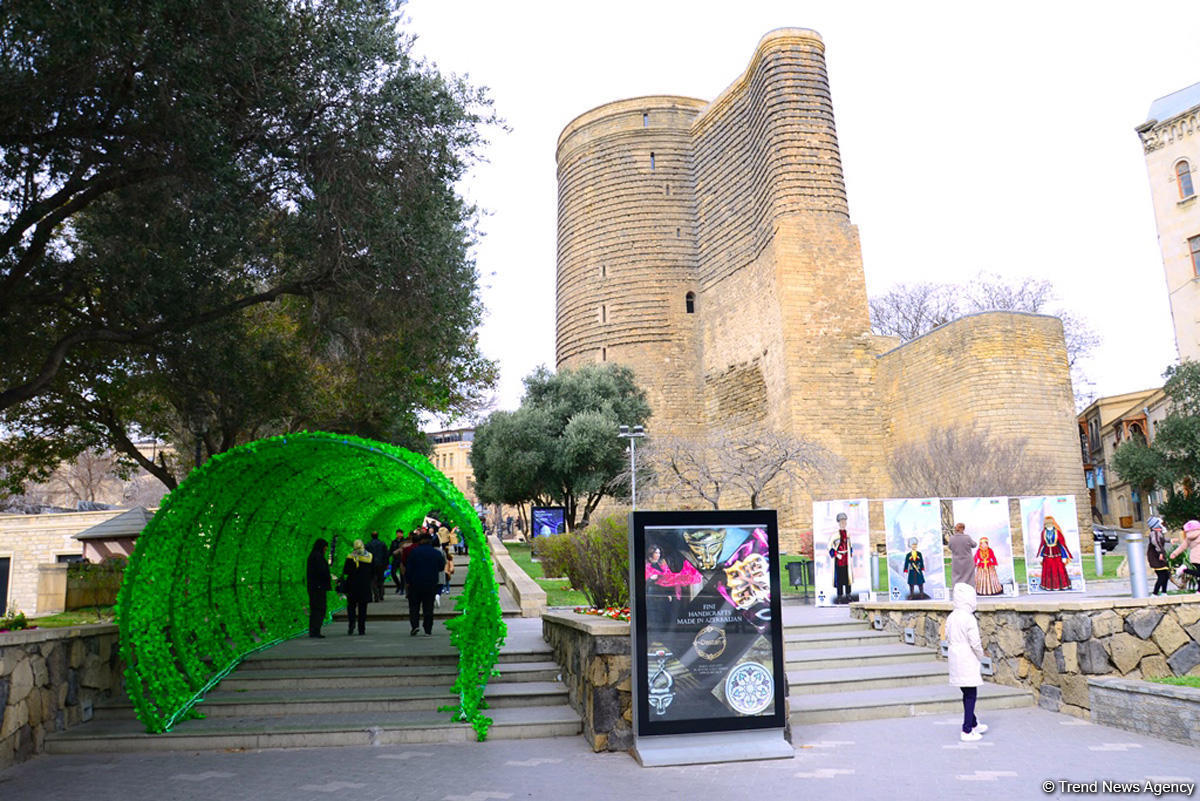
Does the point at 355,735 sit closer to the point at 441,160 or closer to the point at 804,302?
the point at 441,160

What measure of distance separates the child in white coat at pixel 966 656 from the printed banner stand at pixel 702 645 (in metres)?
1.59

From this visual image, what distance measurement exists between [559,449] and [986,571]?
21.9m

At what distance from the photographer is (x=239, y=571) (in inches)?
397

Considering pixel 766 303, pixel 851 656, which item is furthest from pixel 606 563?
pixel 766 303

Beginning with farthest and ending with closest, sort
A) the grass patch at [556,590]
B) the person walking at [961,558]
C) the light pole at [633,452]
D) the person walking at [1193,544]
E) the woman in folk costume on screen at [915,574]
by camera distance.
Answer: the light pole at [633,452]
the grass patch at [556,590]
the woman in folk costume on screen at [915,574]
the person walking at [961,558]
the person walking at [1193,544]

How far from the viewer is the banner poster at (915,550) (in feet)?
45.6

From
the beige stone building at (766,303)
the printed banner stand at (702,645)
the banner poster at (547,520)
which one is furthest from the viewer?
the banner poster at (547,520)

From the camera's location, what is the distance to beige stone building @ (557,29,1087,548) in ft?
94.8

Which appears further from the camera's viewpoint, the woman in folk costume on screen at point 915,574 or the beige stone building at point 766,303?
the beige stone building at point 766,303

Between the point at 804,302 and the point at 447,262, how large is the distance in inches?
948

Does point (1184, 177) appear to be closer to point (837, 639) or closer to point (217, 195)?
point (837, 639)

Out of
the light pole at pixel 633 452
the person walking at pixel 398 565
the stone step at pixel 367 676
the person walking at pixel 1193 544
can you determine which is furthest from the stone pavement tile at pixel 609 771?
the light pole at pixel 633 452

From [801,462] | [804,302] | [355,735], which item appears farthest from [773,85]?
[355,735]

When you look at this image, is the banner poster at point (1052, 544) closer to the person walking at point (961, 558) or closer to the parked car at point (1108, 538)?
the person walking at point (961, 558)
